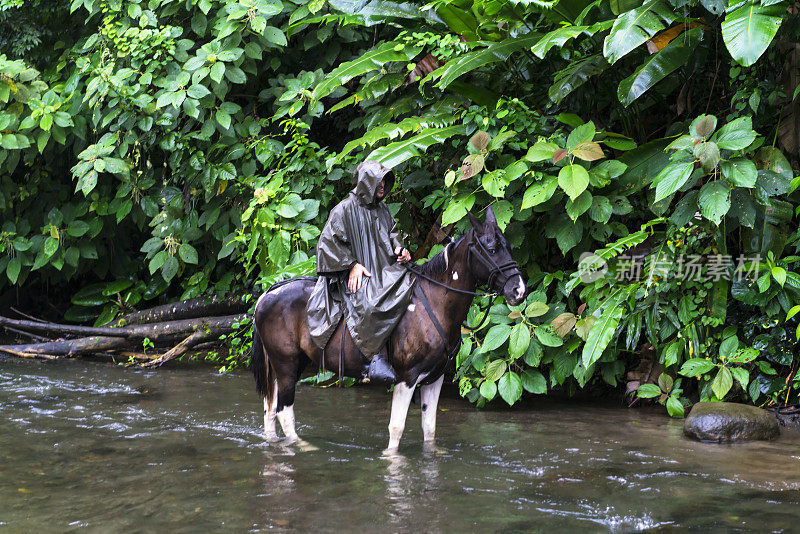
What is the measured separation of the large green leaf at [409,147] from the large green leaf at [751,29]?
2465 millimetres

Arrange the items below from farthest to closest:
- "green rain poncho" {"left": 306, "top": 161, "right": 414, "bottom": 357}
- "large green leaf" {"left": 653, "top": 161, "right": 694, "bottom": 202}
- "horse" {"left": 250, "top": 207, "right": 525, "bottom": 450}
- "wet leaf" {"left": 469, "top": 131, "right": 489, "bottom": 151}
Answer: "wet leaf" {"left": 469, "top": 131, "right": 489, "bottom": 151}, "large green leaf" {"left": 653, "top": 161, "right": 694, "bottom": 202}, "green rain poncho" {"left": 306, "top": 161, "right": 414, "bottom": 357}, "horse" {"left": 250, "top": 207, "right": 525, "bottom": 450}

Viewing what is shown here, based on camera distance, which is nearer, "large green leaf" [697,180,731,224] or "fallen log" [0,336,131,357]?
"large green leaf" [697,180,731,224]

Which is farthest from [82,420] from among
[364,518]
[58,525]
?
[364,518]

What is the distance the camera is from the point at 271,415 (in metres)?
6.09

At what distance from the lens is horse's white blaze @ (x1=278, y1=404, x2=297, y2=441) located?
235 inches

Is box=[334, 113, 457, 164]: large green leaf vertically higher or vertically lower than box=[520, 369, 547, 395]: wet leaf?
higher

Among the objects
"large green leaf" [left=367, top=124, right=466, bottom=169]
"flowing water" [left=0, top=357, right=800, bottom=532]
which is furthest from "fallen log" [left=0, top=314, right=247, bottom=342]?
"large green leaf" [left=367, top=124, right=466, bottom=169]

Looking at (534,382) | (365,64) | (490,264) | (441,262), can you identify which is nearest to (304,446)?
(441,262)

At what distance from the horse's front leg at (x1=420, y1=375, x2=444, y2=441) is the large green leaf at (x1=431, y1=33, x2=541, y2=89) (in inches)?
105

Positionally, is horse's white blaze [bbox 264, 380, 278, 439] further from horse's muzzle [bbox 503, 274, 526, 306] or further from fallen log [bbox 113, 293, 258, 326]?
fallen log [bbox 113, 293, 258, 326]

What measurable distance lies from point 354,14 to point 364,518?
5568 millimetres

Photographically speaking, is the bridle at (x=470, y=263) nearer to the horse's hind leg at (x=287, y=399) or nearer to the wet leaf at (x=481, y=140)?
the horse's hind leg at (x=287, y=399)

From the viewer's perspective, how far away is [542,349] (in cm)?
708

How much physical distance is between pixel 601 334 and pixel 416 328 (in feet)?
5.85
